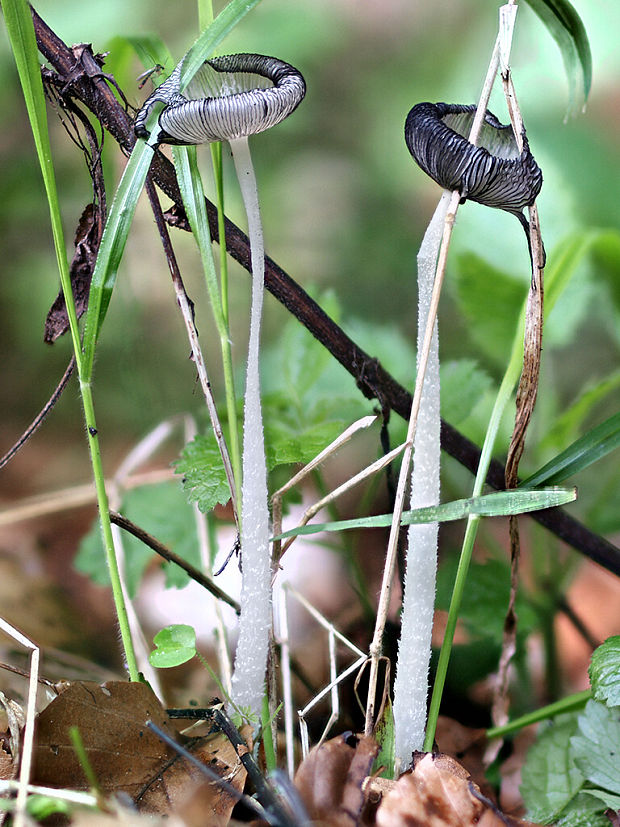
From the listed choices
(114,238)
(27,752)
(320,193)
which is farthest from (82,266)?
(320,193)

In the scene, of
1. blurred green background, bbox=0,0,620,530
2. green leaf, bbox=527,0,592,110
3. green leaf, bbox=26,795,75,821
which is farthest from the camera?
blurred green background, bbox=0,0,620,530

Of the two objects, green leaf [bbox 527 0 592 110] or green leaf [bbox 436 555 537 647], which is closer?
green leaf [bbox 527 0 592 110]

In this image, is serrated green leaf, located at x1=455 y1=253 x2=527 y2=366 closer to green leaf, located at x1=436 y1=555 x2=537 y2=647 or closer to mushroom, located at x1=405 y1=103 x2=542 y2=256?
green leaf, located at x1=436 y1=555 x2=537 y2=647

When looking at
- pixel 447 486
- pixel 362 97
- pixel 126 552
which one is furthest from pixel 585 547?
pixel 362 97

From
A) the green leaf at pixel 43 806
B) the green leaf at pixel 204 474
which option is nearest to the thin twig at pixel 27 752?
the green leaf at pixel 43 806

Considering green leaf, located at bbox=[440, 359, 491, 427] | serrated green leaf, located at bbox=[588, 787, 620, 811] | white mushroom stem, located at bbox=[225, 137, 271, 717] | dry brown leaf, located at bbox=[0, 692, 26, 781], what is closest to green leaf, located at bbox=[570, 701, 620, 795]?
serrated green leaf, located at bbox=[588, 787, 620, 811]

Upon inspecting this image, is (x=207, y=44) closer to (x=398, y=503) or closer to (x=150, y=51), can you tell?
(x=150, y=51)

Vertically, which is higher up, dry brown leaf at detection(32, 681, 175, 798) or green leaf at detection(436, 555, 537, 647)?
green leaf at detection(436, 555, 537, 647)

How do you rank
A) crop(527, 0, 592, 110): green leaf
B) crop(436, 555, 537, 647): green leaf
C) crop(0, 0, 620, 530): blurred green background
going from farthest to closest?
1. crop(0, 0, 620, 530): blurred green background
2. crop(436, 555, 537, 647): green leaf
3. crop(527, 0, 592, 110): green leaf
